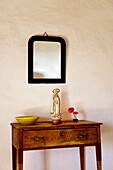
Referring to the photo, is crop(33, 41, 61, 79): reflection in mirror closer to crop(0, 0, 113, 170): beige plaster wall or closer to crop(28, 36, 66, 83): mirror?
crop(28, 36, 66, 83): mirror

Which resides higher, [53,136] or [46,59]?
[46,59]

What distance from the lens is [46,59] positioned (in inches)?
140

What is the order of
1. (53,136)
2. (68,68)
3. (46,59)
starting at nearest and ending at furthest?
(53,136)
(46,59)
(68,68)

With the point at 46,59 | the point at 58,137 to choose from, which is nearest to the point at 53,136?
the point at 58,137

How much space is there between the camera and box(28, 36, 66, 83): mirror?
11.5 ft

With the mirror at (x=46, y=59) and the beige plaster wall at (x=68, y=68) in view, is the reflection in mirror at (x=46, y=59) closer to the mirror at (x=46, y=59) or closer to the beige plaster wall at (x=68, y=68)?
the mirror at (x=46, y=59)

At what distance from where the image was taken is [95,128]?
3.19m

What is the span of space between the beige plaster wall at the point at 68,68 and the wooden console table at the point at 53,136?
0.46 m

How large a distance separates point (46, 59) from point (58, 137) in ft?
3.30

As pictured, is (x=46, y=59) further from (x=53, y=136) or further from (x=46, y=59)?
(x=53, y=136)

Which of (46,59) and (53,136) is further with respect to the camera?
(46,59)

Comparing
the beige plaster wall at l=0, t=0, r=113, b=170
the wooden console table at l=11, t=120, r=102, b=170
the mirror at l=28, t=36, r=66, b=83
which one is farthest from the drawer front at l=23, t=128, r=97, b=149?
the mirror at l=28, t=36, r=66, b=83

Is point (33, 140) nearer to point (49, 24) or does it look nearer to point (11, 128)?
point (11, 128)

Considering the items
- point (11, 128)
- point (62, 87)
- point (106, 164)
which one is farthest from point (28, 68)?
point (106, 164)
